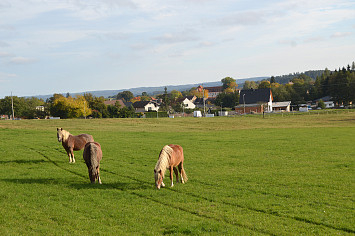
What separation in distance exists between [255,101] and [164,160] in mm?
127345

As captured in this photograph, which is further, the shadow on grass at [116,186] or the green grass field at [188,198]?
the shadow on grass at [116,186]

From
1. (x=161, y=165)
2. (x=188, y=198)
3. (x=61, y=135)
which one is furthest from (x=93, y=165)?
(x=61, y=135)

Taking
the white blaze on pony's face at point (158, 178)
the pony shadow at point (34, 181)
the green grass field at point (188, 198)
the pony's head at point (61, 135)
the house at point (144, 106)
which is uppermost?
the house at point (144, 106)

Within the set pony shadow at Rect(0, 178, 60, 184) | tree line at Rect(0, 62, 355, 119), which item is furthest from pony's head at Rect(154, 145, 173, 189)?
tree line at Rect(0, 62, 355, 119)

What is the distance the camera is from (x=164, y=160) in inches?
581

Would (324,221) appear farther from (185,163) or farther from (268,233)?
(185,163)

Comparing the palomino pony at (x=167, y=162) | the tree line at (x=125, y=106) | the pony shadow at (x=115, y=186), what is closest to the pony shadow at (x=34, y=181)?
the pony shadow at (x=115, y=186)

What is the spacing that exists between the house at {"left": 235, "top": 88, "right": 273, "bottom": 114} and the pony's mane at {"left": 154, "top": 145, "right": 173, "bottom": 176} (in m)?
116

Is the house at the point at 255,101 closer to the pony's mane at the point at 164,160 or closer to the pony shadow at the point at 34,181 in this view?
the pony shadow at the point at 34,181

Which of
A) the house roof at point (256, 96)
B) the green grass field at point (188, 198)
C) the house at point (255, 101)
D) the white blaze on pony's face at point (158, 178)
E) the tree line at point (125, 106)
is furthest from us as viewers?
the house roof at point (256, 96)

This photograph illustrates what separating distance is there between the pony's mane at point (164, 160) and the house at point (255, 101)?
115699mm

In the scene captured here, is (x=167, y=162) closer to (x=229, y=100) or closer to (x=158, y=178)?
(x=158, y=178)

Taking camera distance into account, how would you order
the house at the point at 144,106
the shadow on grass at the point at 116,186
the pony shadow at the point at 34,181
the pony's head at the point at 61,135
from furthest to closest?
the house at the point at 144,106 < the pony's head at the point at 61,135 < the pony shadow at the point at 34,181 < the shadow on grass at the point at 116,186

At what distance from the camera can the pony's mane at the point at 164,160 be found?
14477 mm
